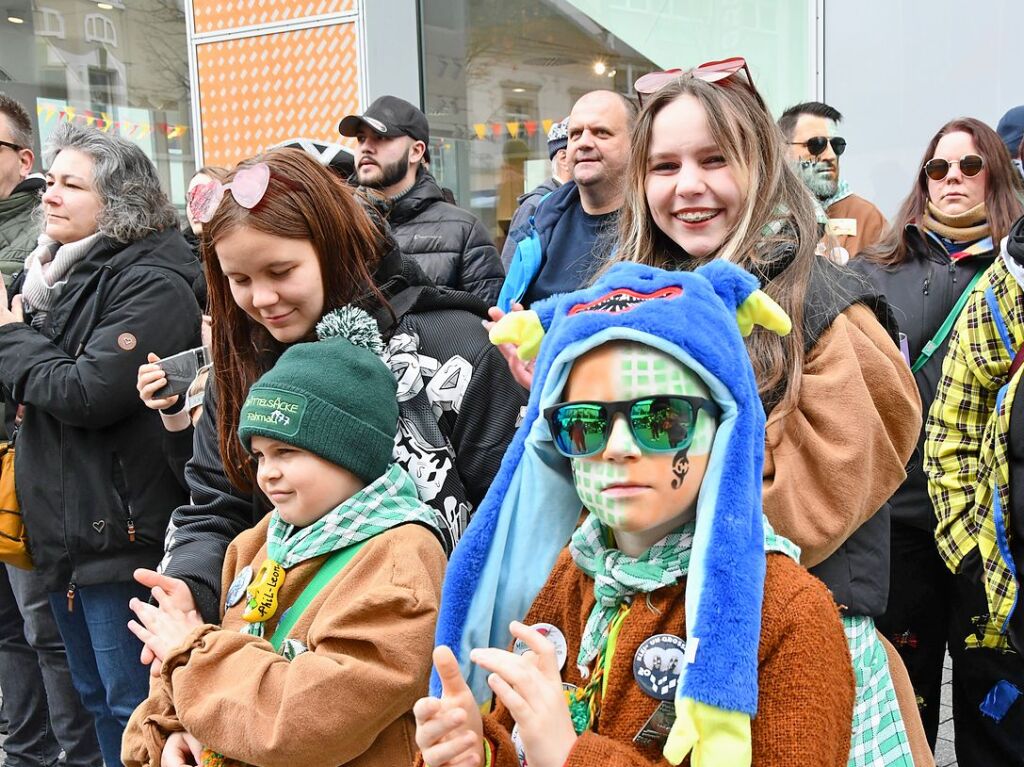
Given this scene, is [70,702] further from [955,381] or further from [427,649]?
[955,381]

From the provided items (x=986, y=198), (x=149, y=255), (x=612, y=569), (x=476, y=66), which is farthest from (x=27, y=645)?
(x=476, y=66)

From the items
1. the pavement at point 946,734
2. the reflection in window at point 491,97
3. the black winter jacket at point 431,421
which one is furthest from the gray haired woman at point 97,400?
the reflection in window at point 491,97

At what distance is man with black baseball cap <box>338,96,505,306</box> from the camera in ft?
16.1

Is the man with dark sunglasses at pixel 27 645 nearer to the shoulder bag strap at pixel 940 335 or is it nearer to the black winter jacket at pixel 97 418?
the black winter jacket at pixel 97 418

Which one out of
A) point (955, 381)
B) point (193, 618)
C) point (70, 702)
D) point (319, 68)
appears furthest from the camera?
point (319, 68)

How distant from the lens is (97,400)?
327cm

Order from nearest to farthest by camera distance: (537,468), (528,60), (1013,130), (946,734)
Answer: (537,468) → (946,734) → (1013,130) → (528,60)

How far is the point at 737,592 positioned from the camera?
Result: 4.70 ft

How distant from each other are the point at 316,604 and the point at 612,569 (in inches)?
28.4

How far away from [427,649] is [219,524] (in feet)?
2.55

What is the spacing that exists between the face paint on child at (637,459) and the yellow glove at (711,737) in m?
0.28

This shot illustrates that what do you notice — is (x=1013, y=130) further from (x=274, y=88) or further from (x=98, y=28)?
(x=98, y=28)

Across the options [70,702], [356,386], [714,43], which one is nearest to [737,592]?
[356,386]

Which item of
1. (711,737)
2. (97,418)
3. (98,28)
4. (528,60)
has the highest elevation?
(98,28)
